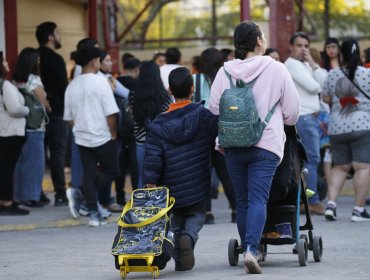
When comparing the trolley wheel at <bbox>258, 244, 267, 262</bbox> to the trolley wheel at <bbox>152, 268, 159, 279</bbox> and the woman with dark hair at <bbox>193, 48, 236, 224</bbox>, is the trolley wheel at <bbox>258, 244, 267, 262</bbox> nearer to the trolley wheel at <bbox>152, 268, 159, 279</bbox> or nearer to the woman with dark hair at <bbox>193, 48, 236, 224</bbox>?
the trolley wheel at <bbox>152, 268, 159, 279</bbox>

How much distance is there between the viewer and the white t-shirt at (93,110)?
40.9 feet

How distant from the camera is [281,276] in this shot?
8734 millimetres

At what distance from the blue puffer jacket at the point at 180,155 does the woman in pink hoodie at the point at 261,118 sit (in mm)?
292

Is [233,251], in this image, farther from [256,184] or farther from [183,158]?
[183,158]

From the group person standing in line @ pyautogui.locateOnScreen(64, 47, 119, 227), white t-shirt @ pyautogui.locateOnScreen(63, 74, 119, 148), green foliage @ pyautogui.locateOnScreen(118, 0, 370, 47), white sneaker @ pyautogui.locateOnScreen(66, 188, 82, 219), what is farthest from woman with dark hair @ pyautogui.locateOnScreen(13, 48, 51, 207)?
green foliage @ pyautogui.locateOnScreen(118, 0, 370, 47)

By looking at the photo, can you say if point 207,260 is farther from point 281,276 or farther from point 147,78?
point 147,78

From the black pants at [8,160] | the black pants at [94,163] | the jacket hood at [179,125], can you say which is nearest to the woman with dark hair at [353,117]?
the black pants at [94,163]

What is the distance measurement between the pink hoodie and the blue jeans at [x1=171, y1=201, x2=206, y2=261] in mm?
881

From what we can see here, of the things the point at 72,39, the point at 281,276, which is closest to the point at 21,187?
the point at 72,39

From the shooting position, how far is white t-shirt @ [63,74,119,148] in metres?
12.5

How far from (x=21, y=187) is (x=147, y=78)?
242 cm

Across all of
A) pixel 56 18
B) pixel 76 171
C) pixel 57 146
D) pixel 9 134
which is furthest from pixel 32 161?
pixel 56 18

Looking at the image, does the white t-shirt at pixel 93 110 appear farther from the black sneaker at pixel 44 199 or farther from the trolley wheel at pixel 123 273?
the trolley wheel at pixel 123 273

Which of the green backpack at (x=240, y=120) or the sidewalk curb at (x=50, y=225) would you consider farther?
the sidewalk curb at (x=50, y=225)
